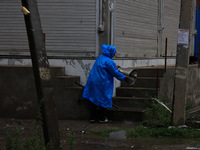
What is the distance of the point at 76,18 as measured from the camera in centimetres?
968

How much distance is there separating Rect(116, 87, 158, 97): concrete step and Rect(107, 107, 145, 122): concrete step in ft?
1.63

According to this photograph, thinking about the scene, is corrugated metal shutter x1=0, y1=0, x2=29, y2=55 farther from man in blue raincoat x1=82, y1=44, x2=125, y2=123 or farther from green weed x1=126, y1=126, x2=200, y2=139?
green weed x1=126, y1=126, x2=200, y2=139

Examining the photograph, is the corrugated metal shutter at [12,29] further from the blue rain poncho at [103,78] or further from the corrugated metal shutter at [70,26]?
the blue rain poncho at [103,78]

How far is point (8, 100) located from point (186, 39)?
183 inches

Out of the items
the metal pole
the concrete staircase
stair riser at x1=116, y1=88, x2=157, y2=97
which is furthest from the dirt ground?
stair riser at x1=116, y1=88, x2=157, y2=97

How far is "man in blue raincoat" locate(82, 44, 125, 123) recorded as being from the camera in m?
8.69

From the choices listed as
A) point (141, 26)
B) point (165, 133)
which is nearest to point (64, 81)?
point (165, 133)

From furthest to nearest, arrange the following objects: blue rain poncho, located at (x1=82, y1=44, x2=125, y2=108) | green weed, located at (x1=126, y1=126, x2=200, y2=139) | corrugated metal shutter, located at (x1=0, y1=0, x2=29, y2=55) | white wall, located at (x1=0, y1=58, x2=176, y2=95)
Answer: corrugated metal shutter, located at (x1=0, y1=0, x2=29, y2=55) < white wall, located at (x1=0, y1=58, x2=176, y2=95) < blue rain poncho, located at (x1=82, y1=44, x2=125, y2=108) < green weed, located at (x1=126, y1=126, x2=200, y2=139)

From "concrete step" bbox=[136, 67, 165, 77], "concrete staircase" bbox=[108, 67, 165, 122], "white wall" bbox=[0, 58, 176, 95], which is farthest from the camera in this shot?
"concrete step" bbox=[136, 67, 165, 77]

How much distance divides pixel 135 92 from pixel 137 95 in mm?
91

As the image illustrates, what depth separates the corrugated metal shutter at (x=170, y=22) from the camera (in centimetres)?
1286

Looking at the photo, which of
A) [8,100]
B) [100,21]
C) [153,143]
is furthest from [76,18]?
[153,143]

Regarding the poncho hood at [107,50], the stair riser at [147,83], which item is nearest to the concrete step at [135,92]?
the stair riser at [147,83]

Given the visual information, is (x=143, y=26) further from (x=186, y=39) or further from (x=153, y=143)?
(x=153, y=143)
